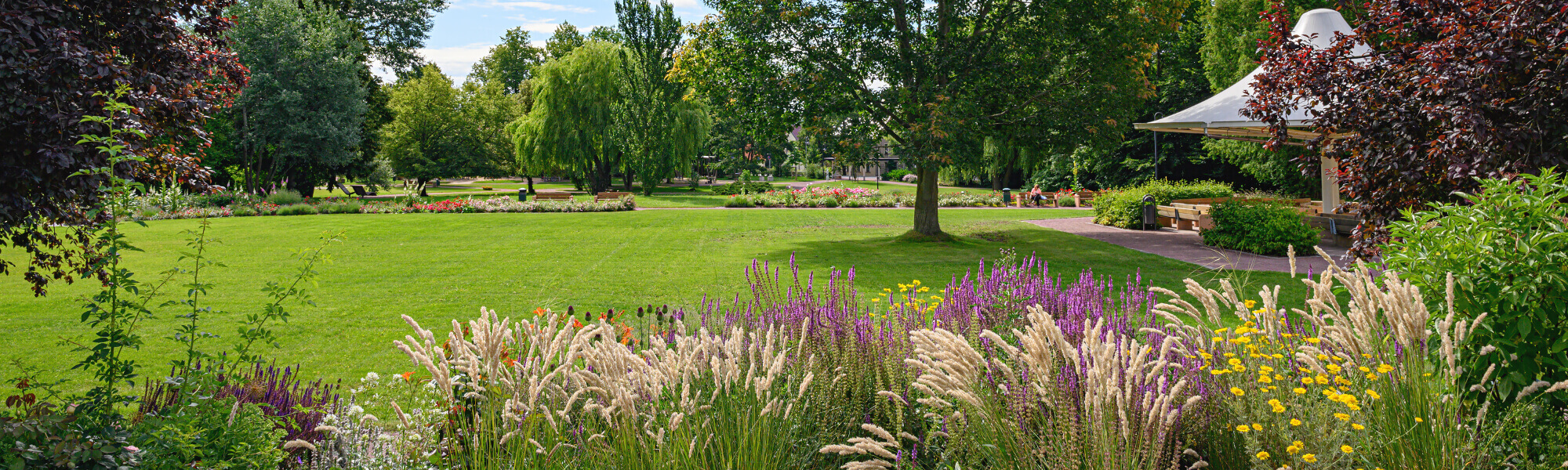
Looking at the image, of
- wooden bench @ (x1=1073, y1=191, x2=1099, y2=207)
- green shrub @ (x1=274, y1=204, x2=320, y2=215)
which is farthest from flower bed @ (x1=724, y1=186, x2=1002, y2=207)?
green shrub @ (x1=274, y1=204, x2=320, y2=215)

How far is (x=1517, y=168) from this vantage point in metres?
5.00

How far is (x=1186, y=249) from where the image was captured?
45.1 feet

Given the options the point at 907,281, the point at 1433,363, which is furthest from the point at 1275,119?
the point at 1433,363

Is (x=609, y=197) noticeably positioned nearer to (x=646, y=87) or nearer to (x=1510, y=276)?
(x=646, y=87)

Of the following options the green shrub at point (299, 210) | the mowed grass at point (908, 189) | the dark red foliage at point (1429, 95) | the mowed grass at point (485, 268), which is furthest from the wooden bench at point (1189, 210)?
the green shrub at point (299, 210)

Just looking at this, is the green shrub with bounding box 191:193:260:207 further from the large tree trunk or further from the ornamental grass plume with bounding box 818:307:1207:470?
the ornamental grass plume with bounding box 818:307:1207:470

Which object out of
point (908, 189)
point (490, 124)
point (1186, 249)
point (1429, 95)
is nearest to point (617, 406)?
point (1429, 95)

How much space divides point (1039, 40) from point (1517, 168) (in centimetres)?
945

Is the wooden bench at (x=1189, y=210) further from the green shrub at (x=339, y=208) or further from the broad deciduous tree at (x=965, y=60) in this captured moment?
the green shrub at (x=339, y=208)

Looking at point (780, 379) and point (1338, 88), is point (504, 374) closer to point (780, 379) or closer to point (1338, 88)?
point (780, 379)

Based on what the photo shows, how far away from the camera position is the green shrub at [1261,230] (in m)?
12.4

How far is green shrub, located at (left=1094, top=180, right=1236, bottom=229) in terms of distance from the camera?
18250 millimetres

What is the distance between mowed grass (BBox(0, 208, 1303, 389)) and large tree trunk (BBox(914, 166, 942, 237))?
2.54 feet

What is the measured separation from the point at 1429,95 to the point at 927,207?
10.2 m
